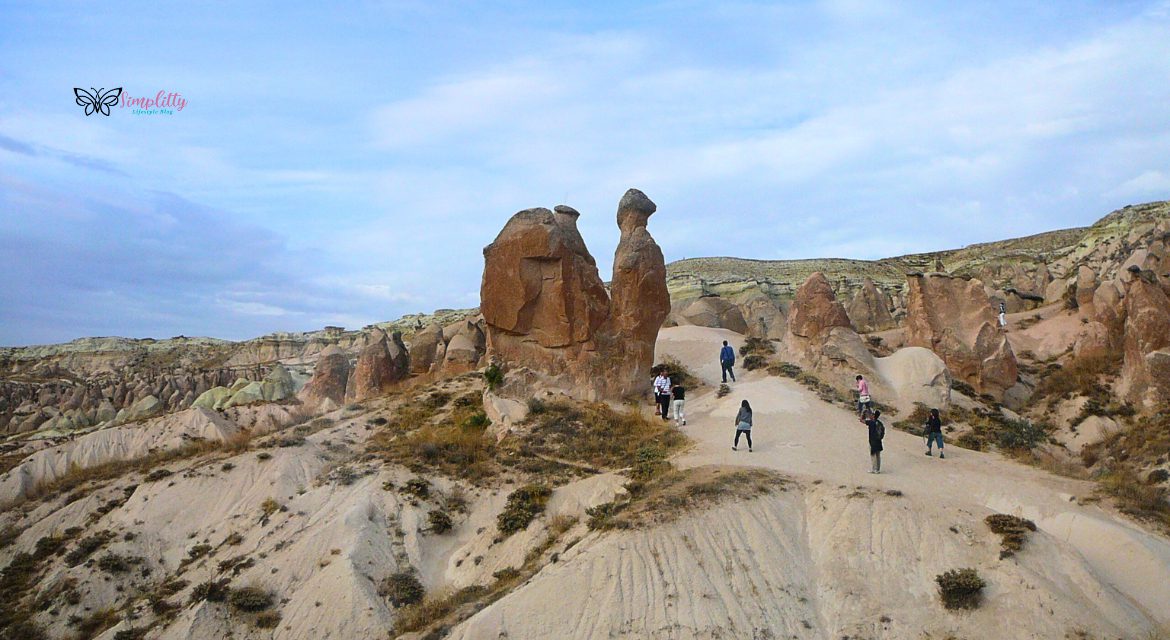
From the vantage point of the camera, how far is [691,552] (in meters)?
11.7

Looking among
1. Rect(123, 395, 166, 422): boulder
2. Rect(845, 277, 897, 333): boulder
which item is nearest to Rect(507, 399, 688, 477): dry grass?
Rect(845, 277, 897, 333): boulder

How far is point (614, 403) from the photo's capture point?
67.6 feet

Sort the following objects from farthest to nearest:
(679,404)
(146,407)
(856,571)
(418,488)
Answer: (146,407) < (679,404) < (418,488) < (856,571)

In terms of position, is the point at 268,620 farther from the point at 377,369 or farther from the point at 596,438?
the point at 377,369

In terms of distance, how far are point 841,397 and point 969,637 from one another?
39.4 ft

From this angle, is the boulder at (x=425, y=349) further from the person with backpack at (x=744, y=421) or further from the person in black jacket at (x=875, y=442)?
the person in black jacket at (x=875, y=442)

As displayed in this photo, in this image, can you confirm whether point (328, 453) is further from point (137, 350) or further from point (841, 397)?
point (137, 350)

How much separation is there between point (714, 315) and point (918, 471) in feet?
70.9

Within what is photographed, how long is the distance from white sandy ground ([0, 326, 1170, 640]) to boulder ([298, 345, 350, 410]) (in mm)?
12220

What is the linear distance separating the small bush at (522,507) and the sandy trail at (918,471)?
308 centimetres

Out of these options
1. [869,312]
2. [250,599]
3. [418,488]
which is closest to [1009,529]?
[418,488]

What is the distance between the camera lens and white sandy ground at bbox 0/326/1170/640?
1045cm

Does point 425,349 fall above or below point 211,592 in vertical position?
above

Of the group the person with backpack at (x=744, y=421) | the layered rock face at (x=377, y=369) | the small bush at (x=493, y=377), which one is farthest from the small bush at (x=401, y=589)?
the layered rock face at (x=377, y=369)
